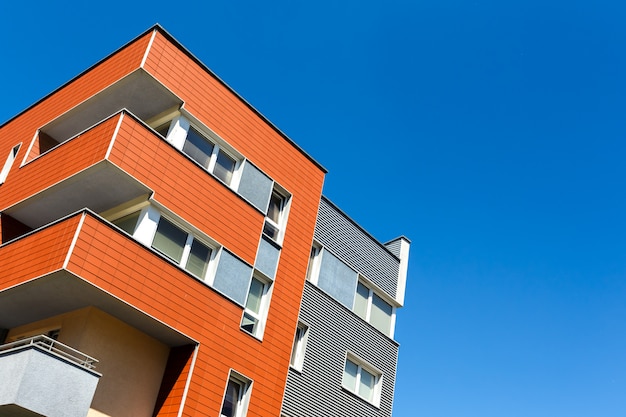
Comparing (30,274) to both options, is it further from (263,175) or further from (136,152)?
(263,175)

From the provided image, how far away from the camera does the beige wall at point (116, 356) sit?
15719 mm

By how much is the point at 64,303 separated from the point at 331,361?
9.32 m

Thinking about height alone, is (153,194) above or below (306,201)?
below

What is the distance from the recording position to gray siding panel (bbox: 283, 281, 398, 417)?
20.2m

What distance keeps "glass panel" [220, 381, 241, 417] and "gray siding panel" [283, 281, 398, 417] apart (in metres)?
1.97

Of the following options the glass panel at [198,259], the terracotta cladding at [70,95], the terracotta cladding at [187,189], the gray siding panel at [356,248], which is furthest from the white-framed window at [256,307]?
the terracotta cladding at [70,95]

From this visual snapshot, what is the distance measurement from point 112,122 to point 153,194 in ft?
7.01

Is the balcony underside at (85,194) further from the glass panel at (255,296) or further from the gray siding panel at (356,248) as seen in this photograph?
the gray siding panel at (356,248)

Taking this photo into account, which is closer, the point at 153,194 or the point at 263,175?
the point at 153,194

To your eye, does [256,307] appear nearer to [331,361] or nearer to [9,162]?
[331,361]

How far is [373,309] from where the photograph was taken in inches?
995

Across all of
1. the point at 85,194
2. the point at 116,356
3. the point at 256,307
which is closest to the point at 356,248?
the point at 256,307

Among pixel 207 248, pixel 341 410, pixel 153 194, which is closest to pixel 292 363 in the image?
pixel 341 410

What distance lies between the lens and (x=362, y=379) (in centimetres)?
2352
